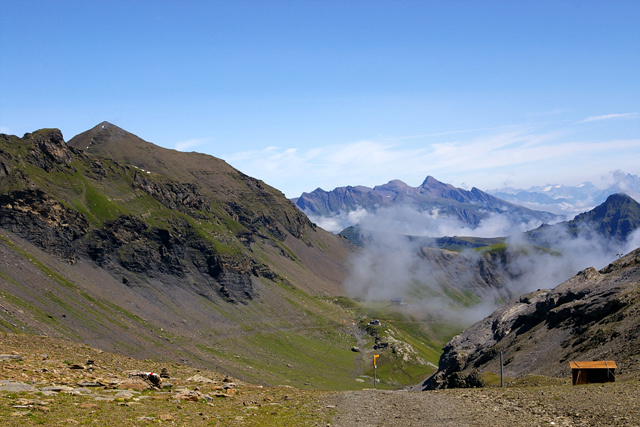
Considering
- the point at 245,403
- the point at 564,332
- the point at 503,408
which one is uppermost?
the point at 503,408

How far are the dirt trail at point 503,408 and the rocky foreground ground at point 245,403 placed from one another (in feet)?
0.23

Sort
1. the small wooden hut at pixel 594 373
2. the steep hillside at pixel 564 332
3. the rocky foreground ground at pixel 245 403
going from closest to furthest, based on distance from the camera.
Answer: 1. the rocky foreground ground at pixel 245 403
2. the small wooden hut at pixel 594 373
3. the steep hillside at pixel 564 332

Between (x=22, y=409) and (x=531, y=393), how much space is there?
4060 centimetres

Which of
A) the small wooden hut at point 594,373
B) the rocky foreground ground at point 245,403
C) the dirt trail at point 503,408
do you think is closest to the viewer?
the rocky foreground ground at point 245,403

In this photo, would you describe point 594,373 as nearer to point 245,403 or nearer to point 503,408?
point 503,408

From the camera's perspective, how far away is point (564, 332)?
85.9 m

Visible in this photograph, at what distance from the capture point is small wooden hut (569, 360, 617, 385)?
50250 millimetres

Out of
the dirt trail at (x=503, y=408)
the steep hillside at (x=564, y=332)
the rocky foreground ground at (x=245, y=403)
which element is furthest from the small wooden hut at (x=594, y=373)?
the rocky foreground ground at (x=245, y=403)

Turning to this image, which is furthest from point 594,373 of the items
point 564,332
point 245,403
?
point 564,332

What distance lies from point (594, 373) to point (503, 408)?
1670 centimetres

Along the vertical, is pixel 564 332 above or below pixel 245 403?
below

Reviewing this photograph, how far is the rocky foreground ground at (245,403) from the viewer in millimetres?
33969

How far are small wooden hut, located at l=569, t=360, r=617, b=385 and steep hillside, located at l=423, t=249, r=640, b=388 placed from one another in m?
3.34

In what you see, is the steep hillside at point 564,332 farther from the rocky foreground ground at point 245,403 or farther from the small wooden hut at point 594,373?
the rocky foreground ground at point 245,403
